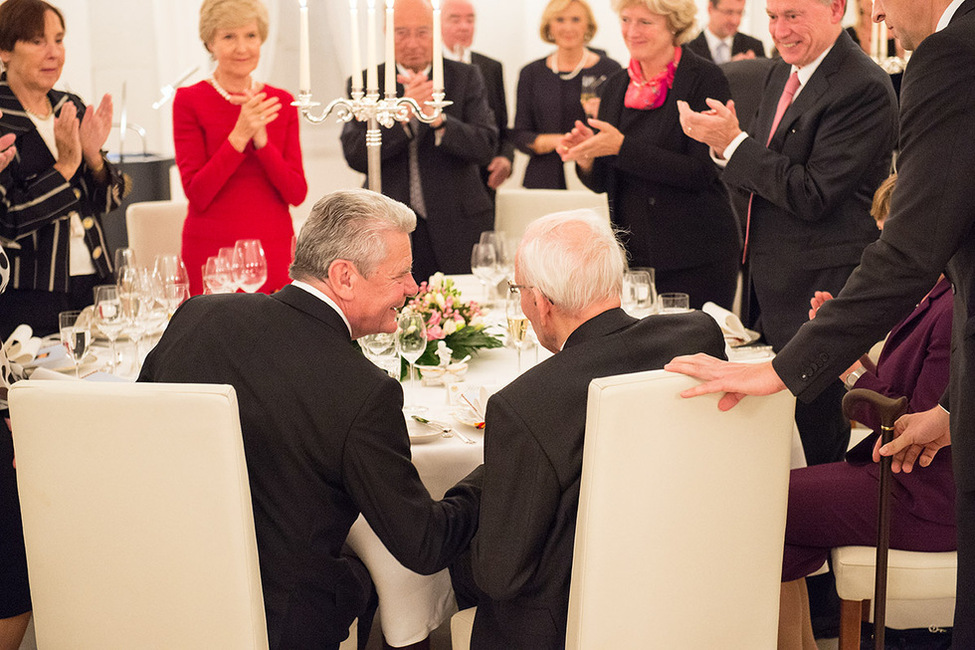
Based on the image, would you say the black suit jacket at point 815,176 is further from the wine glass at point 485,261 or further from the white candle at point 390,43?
the white candle at point 390,43

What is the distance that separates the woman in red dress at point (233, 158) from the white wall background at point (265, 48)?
11.8 feet

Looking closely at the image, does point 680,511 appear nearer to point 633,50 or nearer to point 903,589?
point 903,589

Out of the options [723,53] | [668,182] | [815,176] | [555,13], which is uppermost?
[555,13]

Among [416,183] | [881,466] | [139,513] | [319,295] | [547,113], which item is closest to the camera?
[139,513]

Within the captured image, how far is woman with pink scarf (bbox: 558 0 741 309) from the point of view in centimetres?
380

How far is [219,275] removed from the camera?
3.01 metres

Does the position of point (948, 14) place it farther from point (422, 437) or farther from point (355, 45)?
point (355, 45)

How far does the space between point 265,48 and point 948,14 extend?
667cm

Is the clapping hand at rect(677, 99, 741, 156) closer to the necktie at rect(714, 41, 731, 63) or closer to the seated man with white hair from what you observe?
the seated man with white hair

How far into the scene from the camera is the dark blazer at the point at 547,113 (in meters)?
5.65

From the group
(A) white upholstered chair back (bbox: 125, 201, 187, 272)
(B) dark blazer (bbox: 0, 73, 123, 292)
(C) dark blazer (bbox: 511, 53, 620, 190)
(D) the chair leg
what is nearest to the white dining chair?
(D) the chair leg

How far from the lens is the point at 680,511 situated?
175 cm

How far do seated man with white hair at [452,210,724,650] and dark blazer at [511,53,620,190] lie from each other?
3756 millimetres

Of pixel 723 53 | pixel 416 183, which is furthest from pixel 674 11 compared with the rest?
pixel 723 53
